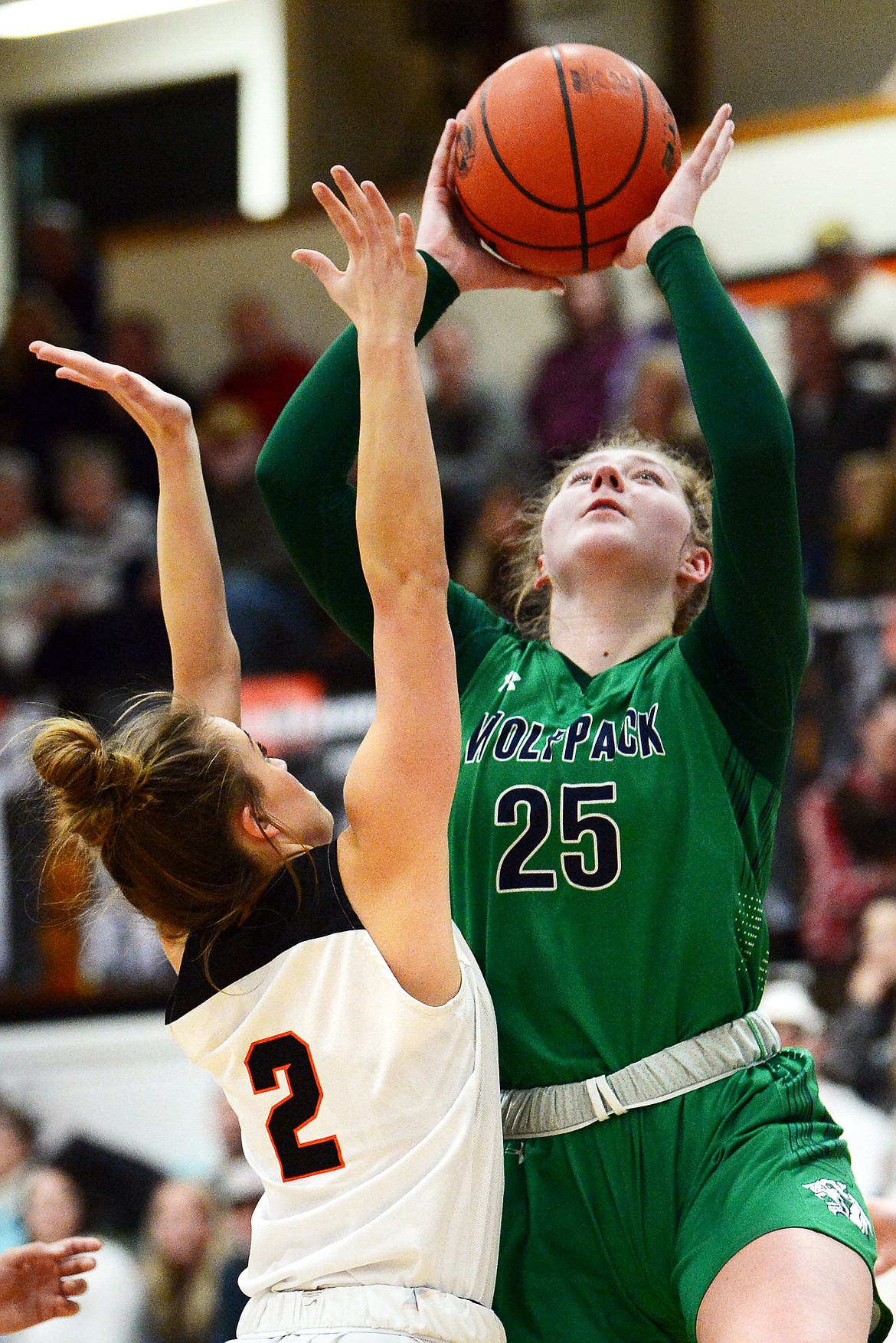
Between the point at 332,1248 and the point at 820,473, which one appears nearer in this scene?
the point at 332,1248

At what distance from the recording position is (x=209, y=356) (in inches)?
389

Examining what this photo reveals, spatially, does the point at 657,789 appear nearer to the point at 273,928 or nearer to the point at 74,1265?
the point at 273,928

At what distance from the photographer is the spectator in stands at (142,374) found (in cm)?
950

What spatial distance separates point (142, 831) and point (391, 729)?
15.9 inches

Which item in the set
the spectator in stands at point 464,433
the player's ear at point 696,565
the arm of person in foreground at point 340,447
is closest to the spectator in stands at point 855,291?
the spectator in stands at point 464,433

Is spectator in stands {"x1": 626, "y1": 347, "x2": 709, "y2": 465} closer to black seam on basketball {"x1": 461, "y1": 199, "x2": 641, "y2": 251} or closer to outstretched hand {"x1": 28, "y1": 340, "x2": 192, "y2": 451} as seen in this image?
black seam on basketball {"x1": 461, "y1": 199, "x2": 641, "y2": 251}

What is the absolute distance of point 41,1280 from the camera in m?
2.78

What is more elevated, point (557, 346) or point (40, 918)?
point (557, 346)

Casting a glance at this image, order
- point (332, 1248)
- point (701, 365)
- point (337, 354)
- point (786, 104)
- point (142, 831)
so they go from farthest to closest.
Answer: point (786, 104) < point (337, 354) < point (701, 365) < point (142, 831) < point (332, 1248)

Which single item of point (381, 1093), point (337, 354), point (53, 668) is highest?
point (337, 354)

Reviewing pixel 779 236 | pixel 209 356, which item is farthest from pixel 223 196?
pixel 779 236

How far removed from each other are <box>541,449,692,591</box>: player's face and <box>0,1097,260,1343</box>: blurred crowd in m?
4.64

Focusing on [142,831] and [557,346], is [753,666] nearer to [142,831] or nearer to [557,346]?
[142,831]

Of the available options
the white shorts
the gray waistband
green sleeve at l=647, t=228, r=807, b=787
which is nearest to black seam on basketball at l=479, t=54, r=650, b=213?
green sleeve at l=647, t=228, r=807, b=787
